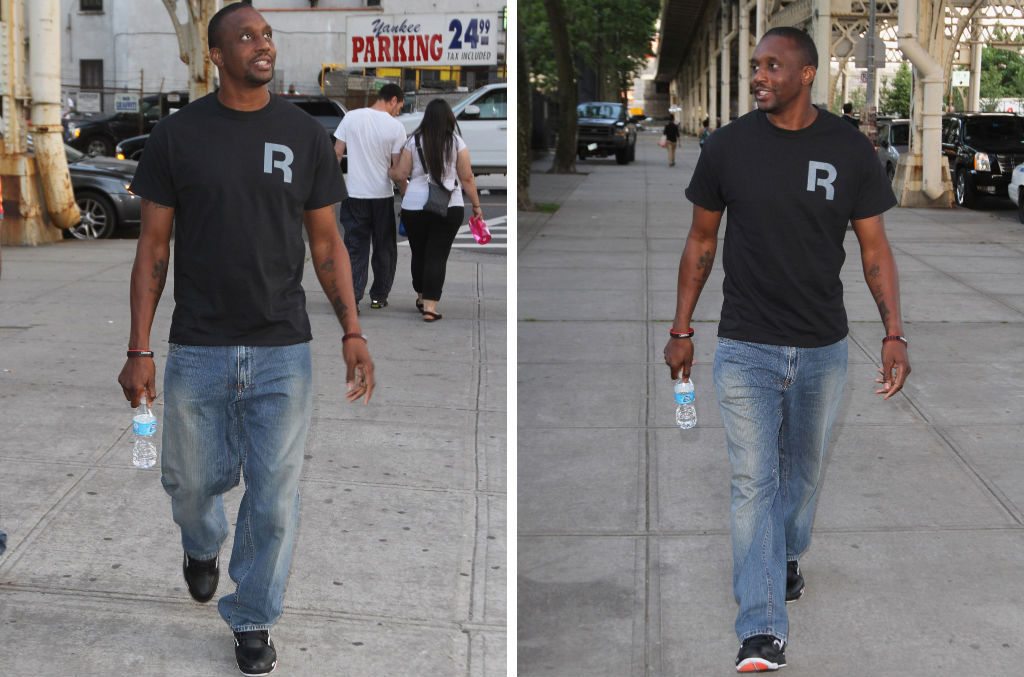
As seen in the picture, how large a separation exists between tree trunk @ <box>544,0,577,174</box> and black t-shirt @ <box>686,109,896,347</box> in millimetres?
19211

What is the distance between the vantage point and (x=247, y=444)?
410cm

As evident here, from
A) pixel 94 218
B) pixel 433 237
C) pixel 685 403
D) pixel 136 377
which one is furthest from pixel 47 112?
pixel 685 403

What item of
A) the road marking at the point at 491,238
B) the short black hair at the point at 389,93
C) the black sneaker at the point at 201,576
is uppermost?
the short black hair at the point at 389,93

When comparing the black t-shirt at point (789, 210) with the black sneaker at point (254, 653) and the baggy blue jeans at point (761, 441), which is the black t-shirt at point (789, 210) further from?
the black sneaker at point (254, 653)

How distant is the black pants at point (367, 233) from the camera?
33.0 ft

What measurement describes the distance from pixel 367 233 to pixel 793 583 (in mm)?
6099

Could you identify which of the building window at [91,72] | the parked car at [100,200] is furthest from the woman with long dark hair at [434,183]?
the building window at [91,72]

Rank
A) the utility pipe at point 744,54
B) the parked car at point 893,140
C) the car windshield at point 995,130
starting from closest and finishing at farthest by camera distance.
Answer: the car windshield at point 995,130 < the parked car at point 893,140 < the utility pipe at point 744,54

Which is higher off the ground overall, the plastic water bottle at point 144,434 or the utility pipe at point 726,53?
the utility pipe at point 726,53

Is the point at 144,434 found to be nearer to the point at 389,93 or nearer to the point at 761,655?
the point at 761,655

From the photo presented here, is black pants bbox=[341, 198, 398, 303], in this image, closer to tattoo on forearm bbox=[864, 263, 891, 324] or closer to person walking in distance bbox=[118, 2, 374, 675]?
person walking in distance bbox=[118, 2, 374, 675]

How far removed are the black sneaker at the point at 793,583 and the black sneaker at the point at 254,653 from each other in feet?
6.19

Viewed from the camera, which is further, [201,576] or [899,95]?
[899,95]

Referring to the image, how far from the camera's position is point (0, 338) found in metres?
8.98
